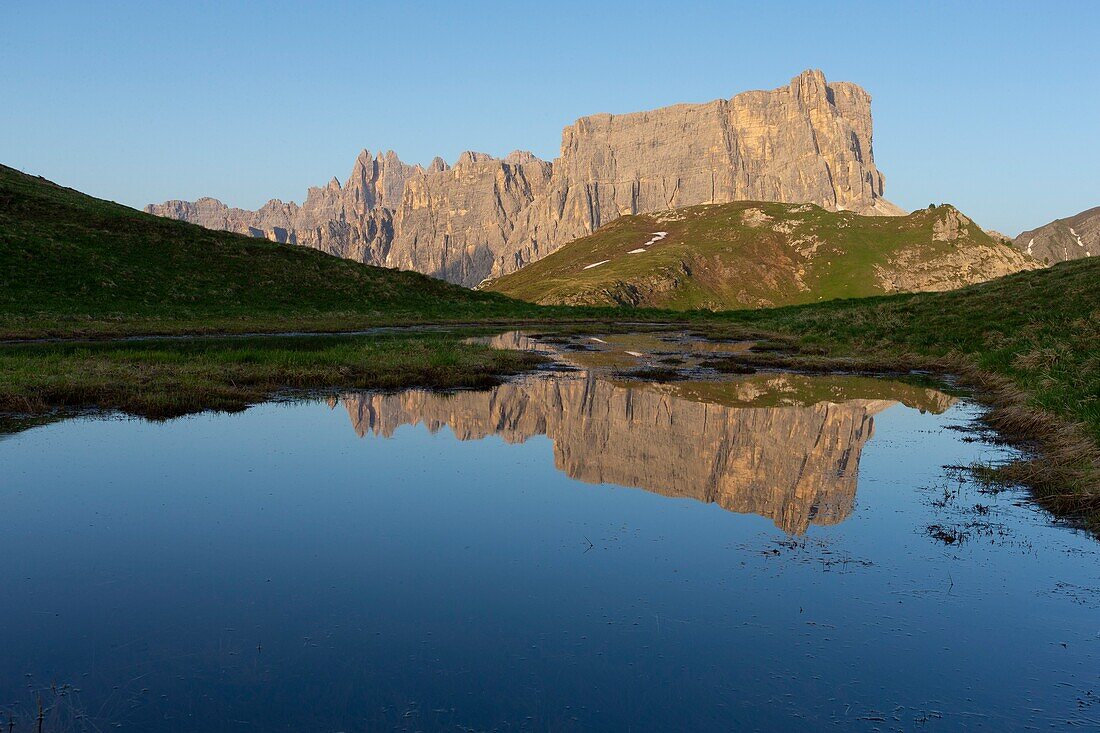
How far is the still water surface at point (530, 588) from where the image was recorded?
25.4 ft

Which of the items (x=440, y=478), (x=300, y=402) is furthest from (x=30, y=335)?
(x=440, y=478)

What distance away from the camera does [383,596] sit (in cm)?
1022

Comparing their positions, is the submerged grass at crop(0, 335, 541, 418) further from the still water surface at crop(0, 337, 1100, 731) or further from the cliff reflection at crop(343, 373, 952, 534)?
the still water surface at crop(0, 337, 1100, 731)

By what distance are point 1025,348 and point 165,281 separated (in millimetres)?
67747

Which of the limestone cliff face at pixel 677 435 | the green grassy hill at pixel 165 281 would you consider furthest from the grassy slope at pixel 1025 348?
the green grassy hill at pixel 165 281

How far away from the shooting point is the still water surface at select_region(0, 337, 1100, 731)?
775cm

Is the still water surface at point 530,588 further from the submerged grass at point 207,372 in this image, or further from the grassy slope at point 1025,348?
the submerged grass at point 207,372

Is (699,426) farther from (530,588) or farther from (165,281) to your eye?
(165,281)

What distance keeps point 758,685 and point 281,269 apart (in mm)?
82679

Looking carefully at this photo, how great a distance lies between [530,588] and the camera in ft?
34.6

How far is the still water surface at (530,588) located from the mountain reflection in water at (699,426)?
15 cm

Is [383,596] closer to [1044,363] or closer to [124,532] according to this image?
[124,532]

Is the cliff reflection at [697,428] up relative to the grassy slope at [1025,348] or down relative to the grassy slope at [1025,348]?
down

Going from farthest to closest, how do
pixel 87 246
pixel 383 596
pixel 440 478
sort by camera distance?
pixel 87 246 < pixel 440 478 < pixel 383 596
